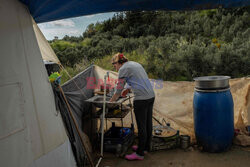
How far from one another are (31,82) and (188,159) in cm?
284

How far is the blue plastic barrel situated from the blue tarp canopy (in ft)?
4.64

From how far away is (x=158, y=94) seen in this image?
4922 millimetres

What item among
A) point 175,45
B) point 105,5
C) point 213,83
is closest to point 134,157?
point 213,83

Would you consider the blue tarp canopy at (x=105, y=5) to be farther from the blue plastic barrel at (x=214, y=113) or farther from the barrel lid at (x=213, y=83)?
the blue plastic barrel at (x=214, y=113)

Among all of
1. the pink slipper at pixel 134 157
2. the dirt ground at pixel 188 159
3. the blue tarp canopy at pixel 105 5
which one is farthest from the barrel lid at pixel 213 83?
the pink slipper at pixel 134 157

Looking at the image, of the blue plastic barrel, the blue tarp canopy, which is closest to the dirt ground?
the blue plastic barrel

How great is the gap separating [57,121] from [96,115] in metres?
1.33

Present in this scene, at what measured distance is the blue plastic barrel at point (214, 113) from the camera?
3.75 metres

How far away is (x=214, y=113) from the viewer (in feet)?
12.4

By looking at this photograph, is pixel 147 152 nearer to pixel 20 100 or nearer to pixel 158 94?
pixel 158 94

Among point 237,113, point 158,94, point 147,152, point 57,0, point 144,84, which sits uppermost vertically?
point 57,0

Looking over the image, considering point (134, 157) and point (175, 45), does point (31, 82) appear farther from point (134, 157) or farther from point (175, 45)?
point (175, 45)

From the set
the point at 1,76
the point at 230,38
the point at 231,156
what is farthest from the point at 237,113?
the point at 230,38

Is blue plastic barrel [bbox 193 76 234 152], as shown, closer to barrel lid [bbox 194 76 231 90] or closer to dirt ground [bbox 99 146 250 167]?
barrel lid [bbox 194 76 231 90]
